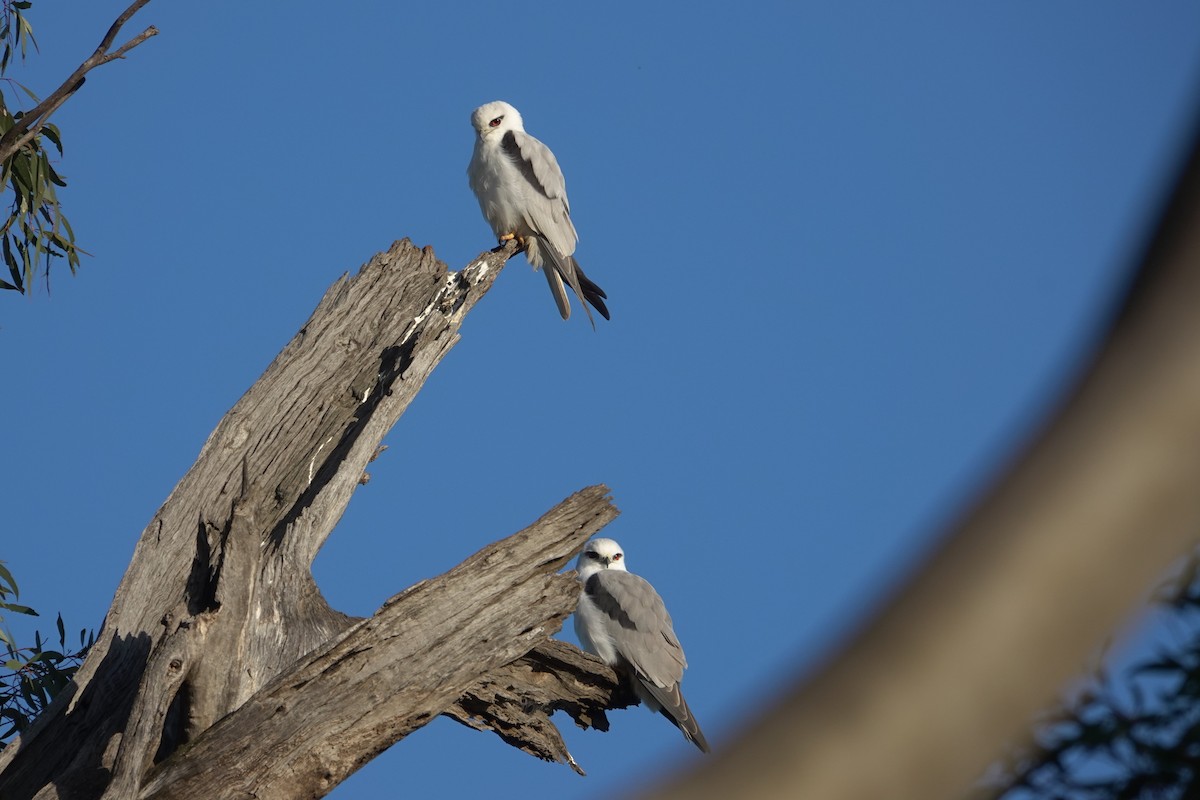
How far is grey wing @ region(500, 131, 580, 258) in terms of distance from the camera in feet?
25.0

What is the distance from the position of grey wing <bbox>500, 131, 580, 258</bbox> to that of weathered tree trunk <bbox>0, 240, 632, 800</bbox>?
82.7 inches

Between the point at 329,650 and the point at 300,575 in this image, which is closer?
the point at 329,650

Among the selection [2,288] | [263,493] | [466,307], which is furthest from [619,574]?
[2,288]

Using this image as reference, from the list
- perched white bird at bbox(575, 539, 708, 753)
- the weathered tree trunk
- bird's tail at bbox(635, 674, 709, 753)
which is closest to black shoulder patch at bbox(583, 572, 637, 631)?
perched white bird at bbox(575, 539, 708, 753)

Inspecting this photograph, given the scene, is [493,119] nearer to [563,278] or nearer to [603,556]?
[563,278]

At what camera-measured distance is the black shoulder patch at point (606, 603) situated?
231 inches

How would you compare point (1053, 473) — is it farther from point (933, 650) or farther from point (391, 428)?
point (391, 428)

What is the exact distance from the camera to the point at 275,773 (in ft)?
11.6

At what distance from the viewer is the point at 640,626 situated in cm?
580

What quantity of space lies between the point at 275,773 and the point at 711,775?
10.8ft

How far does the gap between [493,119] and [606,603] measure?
354cm

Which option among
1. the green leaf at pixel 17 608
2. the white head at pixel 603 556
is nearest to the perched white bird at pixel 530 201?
the white head at pixel 603 556

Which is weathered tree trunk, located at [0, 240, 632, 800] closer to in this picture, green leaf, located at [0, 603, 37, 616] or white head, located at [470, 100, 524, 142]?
green leaf, located at [0, 603, 37, 616]

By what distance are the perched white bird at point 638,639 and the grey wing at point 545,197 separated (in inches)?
91.3
